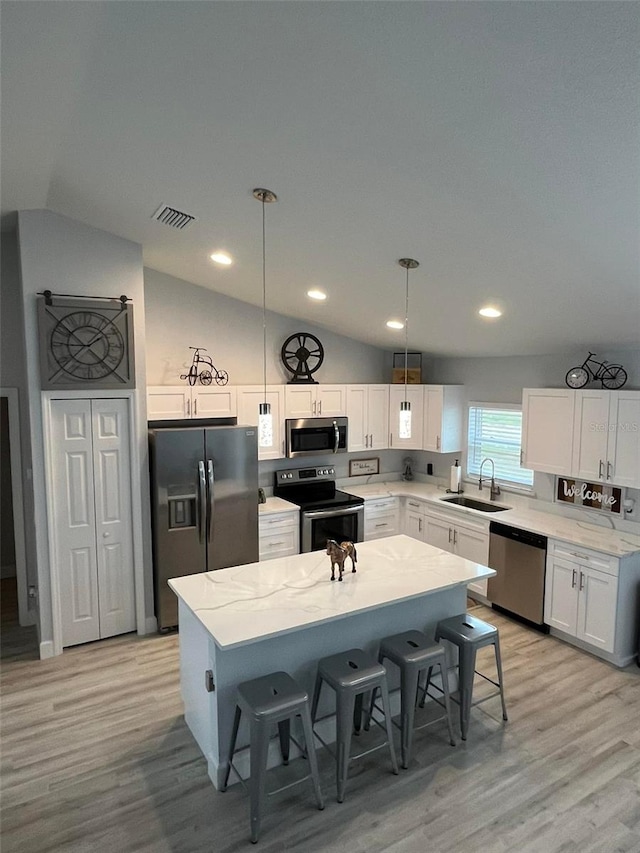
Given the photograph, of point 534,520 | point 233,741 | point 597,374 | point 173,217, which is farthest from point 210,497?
point 597,374

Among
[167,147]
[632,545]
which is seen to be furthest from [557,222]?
[632,545]

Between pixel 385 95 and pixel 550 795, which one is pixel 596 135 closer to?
pixel 385 95

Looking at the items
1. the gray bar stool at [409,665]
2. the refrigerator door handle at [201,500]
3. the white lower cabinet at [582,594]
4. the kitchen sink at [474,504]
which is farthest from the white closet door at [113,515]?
the white lower cabinet at [582,594]

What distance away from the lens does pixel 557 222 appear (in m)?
2.68

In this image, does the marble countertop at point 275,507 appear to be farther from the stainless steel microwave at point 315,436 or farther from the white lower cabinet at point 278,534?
the stainless steel microwave at point 315,436

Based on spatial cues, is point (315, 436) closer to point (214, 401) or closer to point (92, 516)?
point (214, 401)

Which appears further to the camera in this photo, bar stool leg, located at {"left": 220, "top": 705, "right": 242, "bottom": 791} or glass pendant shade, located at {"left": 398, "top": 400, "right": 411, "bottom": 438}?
glass pendant shade, located at {"left": 398, "top": 400, "right": 411, "bottom": 438}

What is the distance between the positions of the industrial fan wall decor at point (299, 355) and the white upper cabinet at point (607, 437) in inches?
105

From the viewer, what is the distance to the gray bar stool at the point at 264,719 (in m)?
2.58

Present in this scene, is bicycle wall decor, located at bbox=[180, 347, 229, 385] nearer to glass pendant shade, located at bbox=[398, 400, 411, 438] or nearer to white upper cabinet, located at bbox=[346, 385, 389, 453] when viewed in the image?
white upper cabinet, located at bbox=[346, 385, 389, 453]

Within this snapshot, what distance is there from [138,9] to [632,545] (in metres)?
4.42

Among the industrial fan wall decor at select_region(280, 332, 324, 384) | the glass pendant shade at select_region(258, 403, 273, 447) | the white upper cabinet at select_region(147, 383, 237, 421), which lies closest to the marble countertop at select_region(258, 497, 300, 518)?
the white upper cabinet at select_region(147, 383, 237, 421)

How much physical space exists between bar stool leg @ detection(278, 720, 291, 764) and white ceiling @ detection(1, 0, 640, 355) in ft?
9.35

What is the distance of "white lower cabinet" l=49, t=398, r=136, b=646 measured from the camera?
4180 mm
